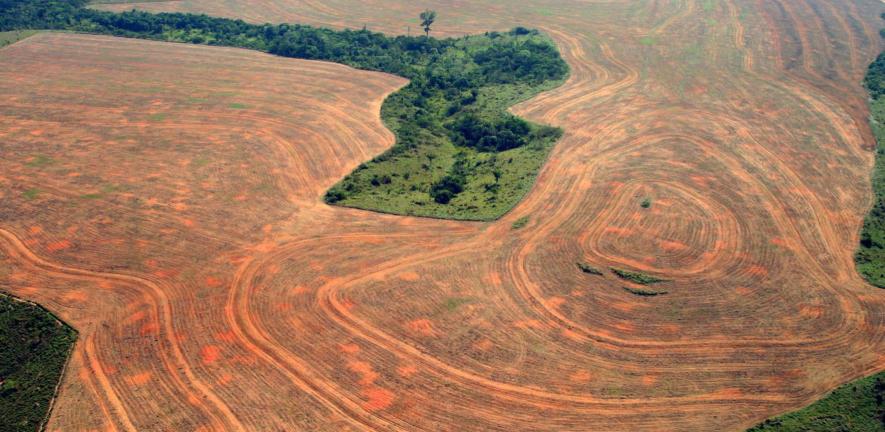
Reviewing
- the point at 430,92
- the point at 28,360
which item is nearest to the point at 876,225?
the point at 430,92

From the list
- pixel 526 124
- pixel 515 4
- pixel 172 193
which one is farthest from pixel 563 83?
pixel 172 193

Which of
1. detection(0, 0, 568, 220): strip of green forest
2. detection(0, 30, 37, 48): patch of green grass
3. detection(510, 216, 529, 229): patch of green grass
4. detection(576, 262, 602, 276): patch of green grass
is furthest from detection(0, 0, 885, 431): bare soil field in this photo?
detection(0, 30, 37, 48): patch of green grass

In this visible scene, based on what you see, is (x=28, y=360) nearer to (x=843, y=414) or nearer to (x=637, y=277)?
(x=637, y=277)

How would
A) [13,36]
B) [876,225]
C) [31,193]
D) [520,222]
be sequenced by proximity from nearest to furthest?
[520,222], [876,225], [31,193], [13,36]

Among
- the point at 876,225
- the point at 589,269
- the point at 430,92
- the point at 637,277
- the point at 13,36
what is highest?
the point at 430,92

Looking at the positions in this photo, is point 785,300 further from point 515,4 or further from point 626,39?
point 515,4

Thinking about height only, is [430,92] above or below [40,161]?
above
